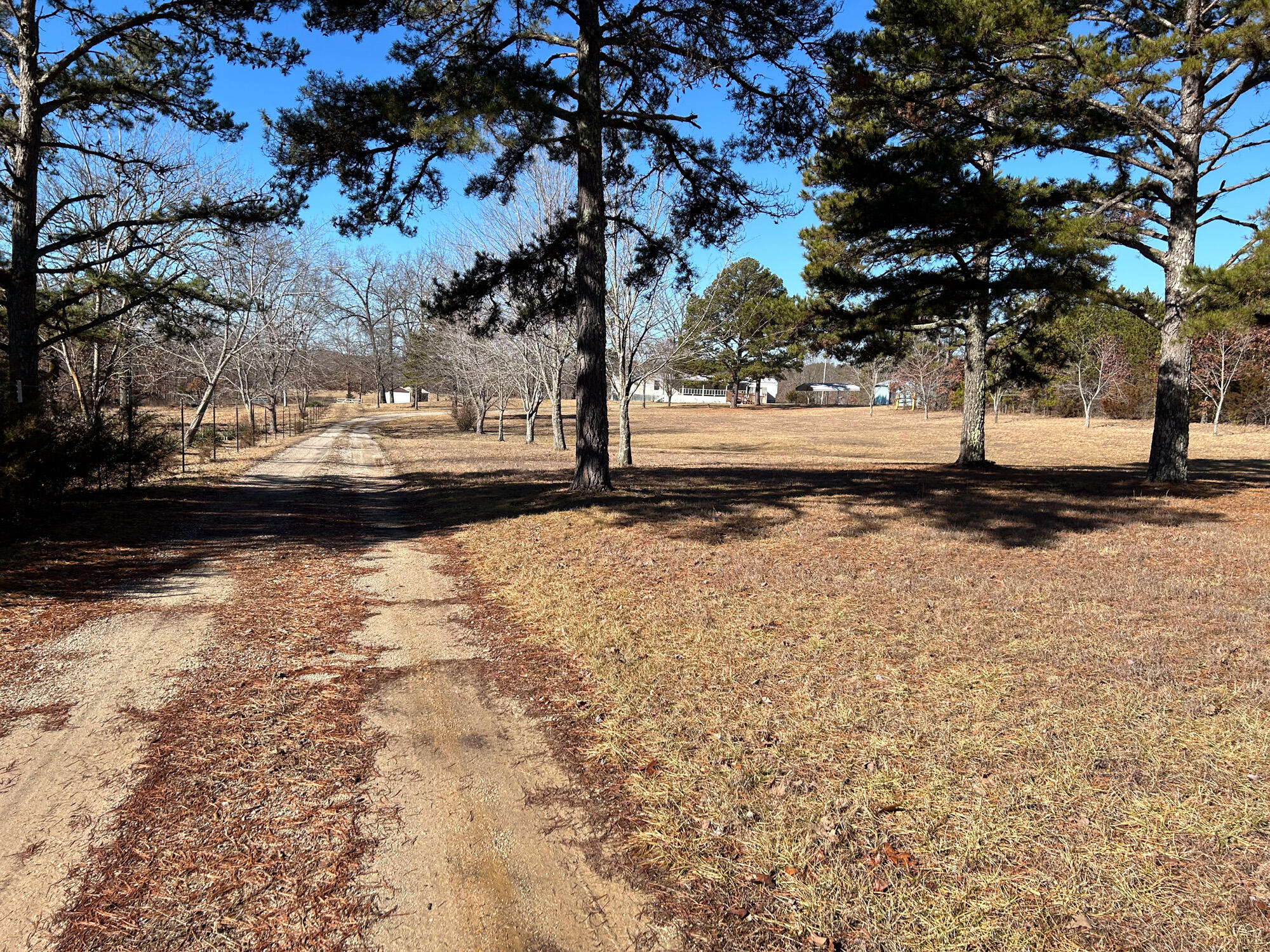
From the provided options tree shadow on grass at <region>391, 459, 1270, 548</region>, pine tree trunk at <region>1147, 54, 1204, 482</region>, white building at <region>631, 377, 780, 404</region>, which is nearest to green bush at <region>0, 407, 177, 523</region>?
tree shadow on grass at <region>391, 459, 1270, 548</region>

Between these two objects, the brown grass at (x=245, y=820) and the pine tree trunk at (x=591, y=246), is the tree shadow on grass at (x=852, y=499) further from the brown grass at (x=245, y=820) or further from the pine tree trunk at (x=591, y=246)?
the brown grass at (x=245, y=820)

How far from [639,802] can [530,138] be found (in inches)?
369

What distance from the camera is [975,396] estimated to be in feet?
57.6

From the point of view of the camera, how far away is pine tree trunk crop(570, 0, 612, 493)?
963 centimetres

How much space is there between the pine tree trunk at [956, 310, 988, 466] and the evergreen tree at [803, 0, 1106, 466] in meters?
2.95

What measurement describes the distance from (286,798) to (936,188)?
11096mm

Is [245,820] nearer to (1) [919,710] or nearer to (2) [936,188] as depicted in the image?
(1) [919,710]

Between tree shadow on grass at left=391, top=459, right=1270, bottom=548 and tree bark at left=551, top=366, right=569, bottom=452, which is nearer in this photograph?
tree shadow on grass at left=391, top=459, right=1270, bottom=548

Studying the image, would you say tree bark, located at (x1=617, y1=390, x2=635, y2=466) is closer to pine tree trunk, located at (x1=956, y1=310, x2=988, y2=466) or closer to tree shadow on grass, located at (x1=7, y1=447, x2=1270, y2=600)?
tree shadow on grass, located at (x1=7, y1=447, x2=1270, y2=600)

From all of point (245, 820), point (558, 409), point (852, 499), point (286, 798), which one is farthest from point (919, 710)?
point (558, 409)

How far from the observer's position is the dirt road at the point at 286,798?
2.33 m

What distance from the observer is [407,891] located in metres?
2.47

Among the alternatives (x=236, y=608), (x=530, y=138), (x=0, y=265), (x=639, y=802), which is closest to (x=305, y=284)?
(x=0, y=265)

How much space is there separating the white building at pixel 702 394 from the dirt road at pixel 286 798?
6998cm
